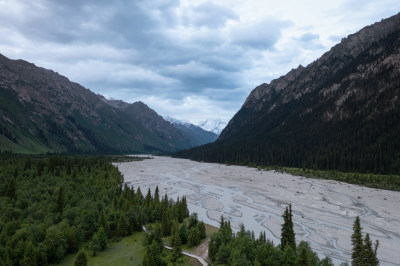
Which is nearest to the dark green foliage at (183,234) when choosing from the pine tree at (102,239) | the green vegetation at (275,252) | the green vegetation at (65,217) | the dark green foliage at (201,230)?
the dark green foliage at (201,230)

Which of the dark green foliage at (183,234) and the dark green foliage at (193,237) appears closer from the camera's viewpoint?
the dark green foliage at (193,237)

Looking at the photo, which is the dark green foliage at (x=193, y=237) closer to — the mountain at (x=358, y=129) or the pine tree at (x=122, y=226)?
the pine tree at (x=122, y=226)

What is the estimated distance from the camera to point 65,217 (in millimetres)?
52688

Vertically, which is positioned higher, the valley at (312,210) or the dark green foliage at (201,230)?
the valley at (312,210)

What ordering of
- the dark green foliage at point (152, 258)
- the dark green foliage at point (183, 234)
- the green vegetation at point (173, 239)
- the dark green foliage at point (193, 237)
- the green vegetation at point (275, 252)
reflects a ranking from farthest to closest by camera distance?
the dark green foliage at point (183, 234) < the dark green foliage at point (193, 237) < the green vegetation at point (173, 239) < the dark green foliage at point (152, 258) < the green vegetation at point (275, 252)

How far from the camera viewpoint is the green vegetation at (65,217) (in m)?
39.3

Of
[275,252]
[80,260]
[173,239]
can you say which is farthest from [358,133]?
[80,260]

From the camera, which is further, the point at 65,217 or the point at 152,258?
the point at 65,217

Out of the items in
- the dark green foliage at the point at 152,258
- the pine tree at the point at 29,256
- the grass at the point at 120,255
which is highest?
the dark green foliage at the point at 152,258

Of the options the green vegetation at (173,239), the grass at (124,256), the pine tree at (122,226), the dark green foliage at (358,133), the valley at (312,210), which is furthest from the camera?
the dark green foliage at (358,133)

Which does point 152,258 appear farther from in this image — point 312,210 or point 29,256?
point 312,210

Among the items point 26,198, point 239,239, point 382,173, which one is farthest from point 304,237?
point 382,173

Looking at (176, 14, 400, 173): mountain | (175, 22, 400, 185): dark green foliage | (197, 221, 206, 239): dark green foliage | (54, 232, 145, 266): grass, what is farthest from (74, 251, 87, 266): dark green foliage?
(176, 14, 400, 173): mountain

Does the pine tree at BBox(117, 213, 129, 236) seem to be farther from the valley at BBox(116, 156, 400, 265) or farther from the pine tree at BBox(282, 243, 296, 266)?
the pine tree at BBox(282, 243, 296, 266)
